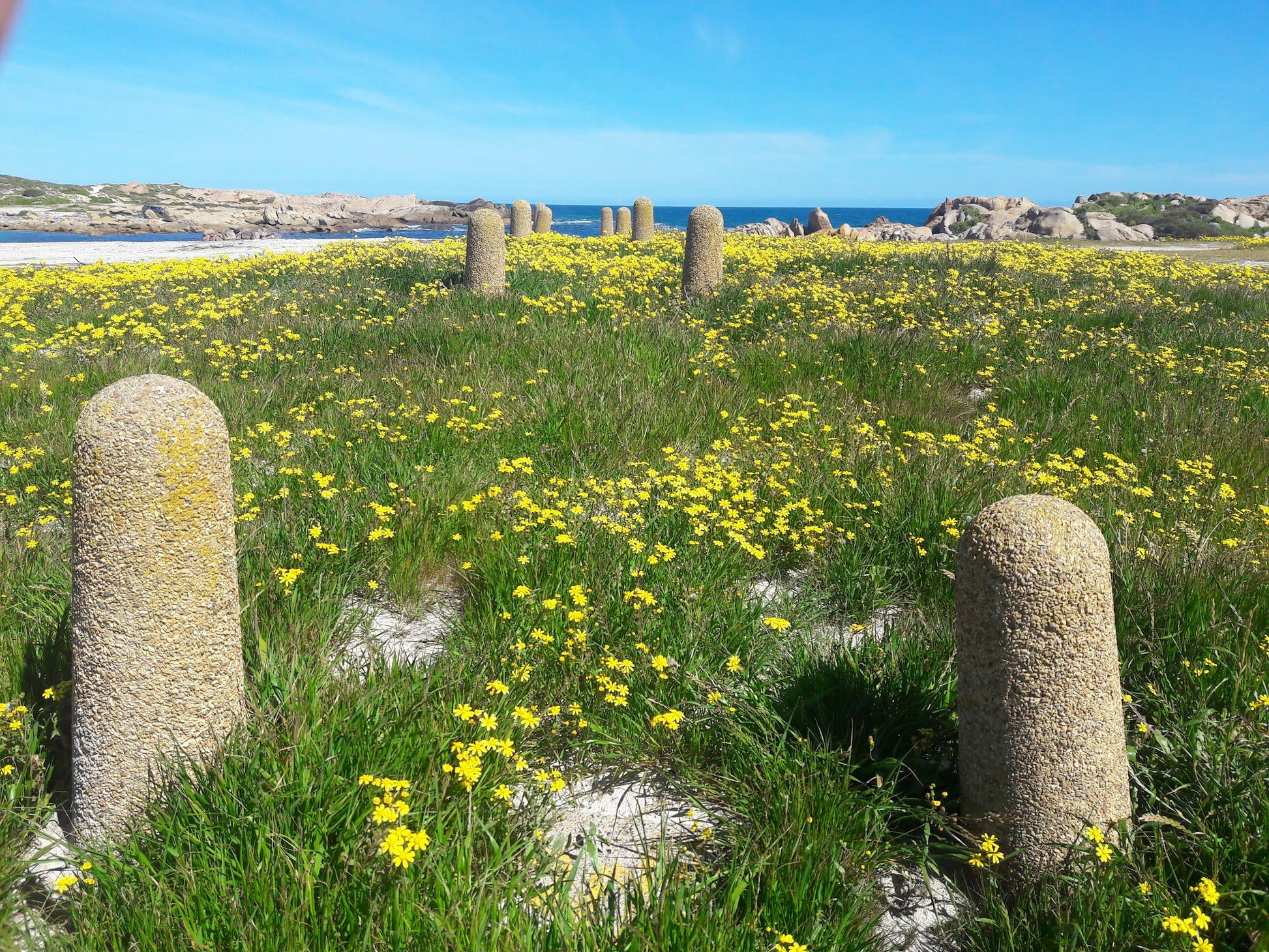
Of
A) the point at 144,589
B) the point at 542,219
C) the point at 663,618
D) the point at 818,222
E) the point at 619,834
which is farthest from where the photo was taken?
the point at 818,222

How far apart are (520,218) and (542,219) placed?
475 cm

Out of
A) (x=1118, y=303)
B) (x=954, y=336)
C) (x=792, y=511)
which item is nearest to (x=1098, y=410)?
(x=954, y=336)

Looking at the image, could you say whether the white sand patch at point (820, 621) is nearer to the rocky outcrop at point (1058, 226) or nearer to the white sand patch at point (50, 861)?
the white sand patch at point (50, 861)

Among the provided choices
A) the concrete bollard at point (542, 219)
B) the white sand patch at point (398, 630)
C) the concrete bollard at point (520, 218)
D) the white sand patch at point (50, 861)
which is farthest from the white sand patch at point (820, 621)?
the concrete bollard at point (542, 219)

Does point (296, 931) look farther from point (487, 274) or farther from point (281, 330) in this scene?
point (487, 274)

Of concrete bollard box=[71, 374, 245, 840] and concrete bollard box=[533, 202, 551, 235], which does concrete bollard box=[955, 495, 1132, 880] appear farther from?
concrete bollard box=[533, 202, 551, 235]

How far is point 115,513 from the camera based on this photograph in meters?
2.55

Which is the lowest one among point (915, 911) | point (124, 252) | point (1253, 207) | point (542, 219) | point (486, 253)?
point (915, 911)

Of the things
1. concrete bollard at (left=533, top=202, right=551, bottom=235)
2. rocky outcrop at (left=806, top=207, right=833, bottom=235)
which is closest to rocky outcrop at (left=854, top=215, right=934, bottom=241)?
rocky outcrop at (left=806, top=207, right=833, bottom=235)

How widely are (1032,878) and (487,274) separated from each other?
405 inches

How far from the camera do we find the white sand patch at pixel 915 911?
257 cm

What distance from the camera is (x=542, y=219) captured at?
92.8ft

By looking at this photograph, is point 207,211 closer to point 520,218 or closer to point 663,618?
point 520,218

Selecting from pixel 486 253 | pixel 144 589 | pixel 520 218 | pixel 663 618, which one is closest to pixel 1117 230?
pixel 520 218
